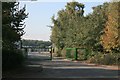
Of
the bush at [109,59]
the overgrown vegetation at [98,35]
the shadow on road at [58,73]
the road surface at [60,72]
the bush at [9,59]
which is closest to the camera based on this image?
the shadow on road at [58,73]

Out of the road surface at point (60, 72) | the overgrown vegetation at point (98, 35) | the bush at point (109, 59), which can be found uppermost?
the overgrown vegetation at point (98, 35)

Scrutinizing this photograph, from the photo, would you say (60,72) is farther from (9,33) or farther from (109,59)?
(109,59)

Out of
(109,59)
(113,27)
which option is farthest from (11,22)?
(109,59)

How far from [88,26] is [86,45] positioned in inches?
118

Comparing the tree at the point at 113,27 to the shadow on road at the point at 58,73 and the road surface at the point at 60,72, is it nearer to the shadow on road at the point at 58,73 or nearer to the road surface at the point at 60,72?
the road surface at the point at 60,72

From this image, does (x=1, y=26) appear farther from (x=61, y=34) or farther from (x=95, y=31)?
(x=61, y=34)

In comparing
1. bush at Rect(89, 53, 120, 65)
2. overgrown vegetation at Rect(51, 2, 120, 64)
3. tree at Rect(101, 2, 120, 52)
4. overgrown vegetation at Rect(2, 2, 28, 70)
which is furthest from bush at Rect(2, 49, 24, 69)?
bush at Rect(89, 53, 120, 65)

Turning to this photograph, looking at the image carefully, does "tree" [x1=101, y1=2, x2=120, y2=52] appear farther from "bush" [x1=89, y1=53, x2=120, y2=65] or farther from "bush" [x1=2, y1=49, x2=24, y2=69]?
"bush" [x1=2, y1=49, x2=24, y2=69]

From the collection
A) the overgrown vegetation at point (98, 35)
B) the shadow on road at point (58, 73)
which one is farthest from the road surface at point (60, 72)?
the overgrown vegetation at point (98, 35)

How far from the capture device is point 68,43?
62.3 metres

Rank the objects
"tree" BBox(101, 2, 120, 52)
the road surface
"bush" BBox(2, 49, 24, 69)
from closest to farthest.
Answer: the road surface < "bush" BBox(2, 49, 24, 69) < "tree" BBox(101, 2, 120, 52)

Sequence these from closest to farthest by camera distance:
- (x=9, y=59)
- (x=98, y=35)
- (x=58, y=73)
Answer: (x=9, y=59) < (x=58, y=73) < (x=98, y=35)

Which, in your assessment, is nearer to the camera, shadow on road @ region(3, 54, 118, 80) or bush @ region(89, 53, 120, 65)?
shadow on road @ region(3, 54, 118, 80)

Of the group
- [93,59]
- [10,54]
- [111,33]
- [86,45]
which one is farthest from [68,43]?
[10,54]
